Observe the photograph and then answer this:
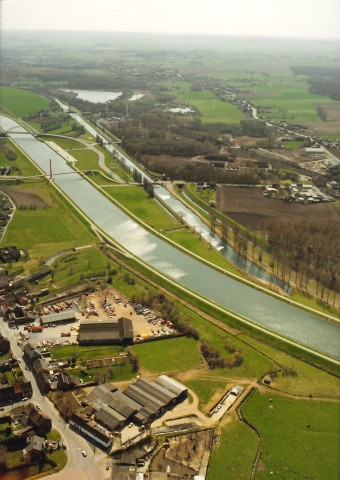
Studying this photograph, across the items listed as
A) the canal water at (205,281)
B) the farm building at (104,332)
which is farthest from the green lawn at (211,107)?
the farm building at (104,332)

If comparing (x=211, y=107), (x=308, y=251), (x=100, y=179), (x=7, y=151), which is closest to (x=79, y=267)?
(x=308, y=251)

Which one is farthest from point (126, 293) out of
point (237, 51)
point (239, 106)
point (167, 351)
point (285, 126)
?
point (237, 51)

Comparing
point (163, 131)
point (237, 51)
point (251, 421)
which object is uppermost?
point (237, 51)

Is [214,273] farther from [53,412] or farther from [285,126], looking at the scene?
[285,126]

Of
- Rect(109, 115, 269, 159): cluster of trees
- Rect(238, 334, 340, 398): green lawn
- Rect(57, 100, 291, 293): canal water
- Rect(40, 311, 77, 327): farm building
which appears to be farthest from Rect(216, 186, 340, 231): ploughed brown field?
Rect(40, 311, 77, 327): farm building

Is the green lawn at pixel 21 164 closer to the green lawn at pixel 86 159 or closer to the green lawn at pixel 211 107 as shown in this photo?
the green lawn at pixel 86 159

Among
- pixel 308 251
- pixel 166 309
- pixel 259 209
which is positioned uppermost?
pixel 259 209

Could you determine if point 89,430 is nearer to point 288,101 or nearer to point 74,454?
point 74,454
